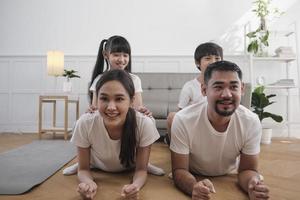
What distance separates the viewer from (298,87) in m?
3.28

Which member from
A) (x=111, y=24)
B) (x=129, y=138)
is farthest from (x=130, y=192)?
(x=111, y=24)

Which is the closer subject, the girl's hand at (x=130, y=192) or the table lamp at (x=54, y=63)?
the girl's hand at (x=130, y=192)

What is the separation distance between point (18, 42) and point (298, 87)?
12.1 feet

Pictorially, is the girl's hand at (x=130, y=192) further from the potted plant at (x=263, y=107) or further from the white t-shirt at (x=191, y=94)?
the potted plant at (x=263, y=107)

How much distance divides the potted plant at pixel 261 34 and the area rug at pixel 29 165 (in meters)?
2.35

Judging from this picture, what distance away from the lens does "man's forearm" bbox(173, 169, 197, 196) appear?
3.39ft

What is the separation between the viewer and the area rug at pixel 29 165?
1183 mm

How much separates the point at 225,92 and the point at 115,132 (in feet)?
1.75

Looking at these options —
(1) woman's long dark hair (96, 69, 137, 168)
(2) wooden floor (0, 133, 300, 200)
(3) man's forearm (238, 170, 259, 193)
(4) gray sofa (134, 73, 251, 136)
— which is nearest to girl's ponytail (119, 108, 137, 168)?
(1) woman's long dark hair (96, 69, 137, 168)

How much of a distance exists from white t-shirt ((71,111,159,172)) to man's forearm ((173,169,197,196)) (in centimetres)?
20

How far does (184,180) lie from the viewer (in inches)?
42.1

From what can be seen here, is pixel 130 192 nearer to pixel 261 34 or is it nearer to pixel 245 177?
pixel 245 177

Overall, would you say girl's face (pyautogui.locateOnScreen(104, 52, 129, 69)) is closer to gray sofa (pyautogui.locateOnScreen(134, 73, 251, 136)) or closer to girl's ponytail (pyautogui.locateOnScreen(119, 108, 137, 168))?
girl's ponytail (pyautogui.locateOnScreen(119, 108, 137, 168))

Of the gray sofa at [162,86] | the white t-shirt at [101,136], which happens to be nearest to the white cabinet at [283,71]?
the gray sofa at [162,86]
